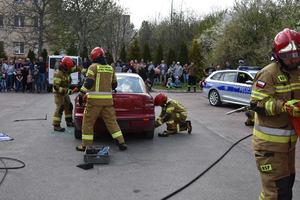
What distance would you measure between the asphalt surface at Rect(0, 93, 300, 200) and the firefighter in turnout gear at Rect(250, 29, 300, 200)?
1532 mm

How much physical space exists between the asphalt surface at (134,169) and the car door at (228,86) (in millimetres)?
5506

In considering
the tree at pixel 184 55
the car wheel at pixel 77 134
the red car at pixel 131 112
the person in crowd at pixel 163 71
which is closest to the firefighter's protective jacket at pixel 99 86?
the red car at pixel 131 112

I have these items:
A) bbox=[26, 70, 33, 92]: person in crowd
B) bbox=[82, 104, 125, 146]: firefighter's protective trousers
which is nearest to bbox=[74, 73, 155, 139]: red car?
bbox=[82, 104, 125, 146]: firefighter's protective trousers

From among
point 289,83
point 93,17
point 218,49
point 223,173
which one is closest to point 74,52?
point 93,17

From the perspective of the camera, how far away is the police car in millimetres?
15719

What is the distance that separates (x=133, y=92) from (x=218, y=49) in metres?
20.9

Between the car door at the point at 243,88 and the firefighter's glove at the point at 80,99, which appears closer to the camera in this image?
the firefighter's glove at the point at 80,99

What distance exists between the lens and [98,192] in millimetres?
5535

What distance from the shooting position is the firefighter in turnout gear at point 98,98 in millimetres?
7801

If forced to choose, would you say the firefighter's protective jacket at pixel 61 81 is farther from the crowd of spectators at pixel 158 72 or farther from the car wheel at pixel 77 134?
the crowd of spectators at pixel 158 72

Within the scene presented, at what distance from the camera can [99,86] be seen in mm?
7855

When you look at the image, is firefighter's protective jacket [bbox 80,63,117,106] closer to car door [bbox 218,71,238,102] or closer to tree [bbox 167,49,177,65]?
car door [bbox 218,71,238,102]

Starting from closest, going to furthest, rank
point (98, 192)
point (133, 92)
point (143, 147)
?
point (98, 192)
point (143, 147)
point (133, 92)

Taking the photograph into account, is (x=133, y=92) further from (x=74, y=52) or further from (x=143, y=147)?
(x=74, y=52)
